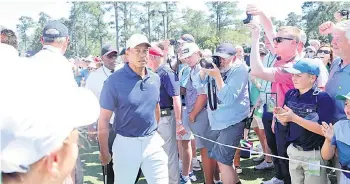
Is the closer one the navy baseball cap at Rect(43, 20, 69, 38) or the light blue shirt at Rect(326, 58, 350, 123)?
the light blue shirt at Rect(326, 58, 350, 123)

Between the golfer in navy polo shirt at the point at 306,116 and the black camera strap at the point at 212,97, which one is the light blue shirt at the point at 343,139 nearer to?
the golfer in navy polo shirt at the point at 306,116

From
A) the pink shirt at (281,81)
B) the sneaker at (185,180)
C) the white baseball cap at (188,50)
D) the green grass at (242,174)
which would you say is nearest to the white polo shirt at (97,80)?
the green grass at (242,174)

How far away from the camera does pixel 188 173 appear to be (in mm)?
4309

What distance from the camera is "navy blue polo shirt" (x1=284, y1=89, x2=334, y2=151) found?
286 centimetres

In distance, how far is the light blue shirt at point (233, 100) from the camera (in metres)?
3.43

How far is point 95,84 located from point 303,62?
8.03 ft

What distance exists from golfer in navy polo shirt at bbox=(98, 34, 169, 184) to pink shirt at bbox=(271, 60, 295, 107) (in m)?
1.03

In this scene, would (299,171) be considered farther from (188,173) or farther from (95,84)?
(95,84)

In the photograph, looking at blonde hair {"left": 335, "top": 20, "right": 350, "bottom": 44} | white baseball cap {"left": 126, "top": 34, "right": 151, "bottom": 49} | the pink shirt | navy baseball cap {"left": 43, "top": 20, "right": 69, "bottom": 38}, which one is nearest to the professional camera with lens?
the pink shirt

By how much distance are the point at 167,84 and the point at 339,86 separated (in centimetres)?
160

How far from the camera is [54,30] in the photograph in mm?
3254

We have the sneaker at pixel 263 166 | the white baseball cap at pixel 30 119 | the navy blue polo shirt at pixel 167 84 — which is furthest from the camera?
the sneaker at pixel 263 166

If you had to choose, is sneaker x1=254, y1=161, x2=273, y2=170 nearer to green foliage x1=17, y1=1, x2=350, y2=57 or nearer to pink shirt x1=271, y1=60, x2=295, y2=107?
pink shirt x1=271, y1=60, x2=295, y2=107

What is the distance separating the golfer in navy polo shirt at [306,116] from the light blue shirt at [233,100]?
0.49 meters
